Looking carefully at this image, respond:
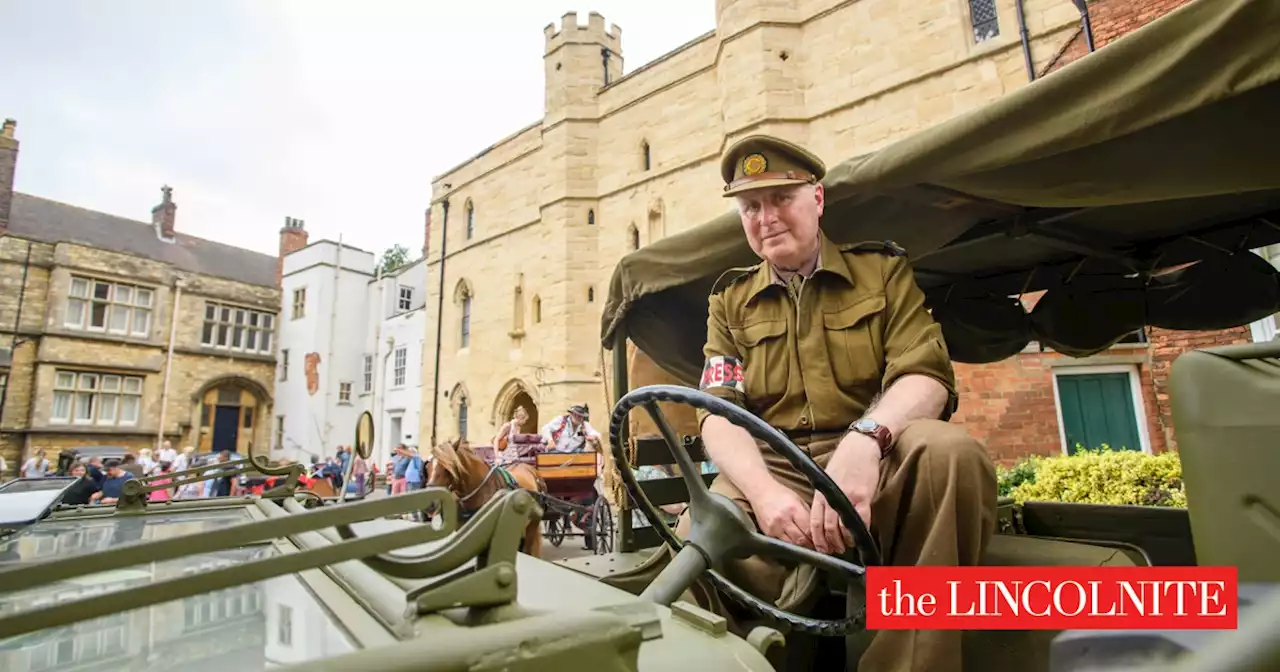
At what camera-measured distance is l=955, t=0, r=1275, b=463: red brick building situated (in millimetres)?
9219

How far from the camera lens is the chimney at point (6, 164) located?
71.9 feet

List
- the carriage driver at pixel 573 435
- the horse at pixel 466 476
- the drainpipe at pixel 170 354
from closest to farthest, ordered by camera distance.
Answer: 1. the horse at pixel 466 476
2. the carriage driver at pixel 573 435
3. the drainpipe at pixel 170 354

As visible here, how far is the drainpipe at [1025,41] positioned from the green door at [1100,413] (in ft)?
18.0

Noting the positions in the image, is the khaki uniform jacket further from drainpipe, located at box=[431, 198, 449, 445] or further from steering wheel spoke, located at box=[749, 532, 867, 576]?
drainpipe, located at box=[431, 198, 449, 445]

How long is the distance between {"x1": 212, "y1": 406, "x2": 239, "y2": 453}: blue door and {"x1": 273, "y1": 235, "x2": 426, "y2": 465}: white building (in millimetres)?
1519

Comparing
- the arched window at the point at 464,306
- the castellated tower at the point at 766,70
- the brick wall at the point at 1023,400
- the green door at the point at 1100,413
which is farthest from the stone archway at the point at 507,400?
the green door at the point at 1100,413

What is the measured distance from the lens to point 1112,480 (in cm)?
632

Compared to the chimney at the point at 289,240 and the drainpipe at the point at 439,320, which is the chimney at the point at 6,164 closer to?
the chimney at the point at 289,240

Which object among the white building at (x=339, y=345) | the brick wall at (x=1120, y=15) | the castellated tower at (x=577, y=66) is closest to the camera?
the brick wall at (x=1120, y=15)

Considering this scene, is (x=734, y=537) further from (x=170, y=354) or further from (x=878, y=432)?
(x=170, y=354)

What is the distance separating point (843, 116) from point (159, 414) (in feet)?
82.4

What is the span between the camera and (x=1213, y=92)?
1682 millimetres

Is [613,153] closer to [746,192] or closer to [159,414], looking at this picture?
[746,192]

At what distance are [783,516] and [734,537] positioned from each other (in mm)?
136
